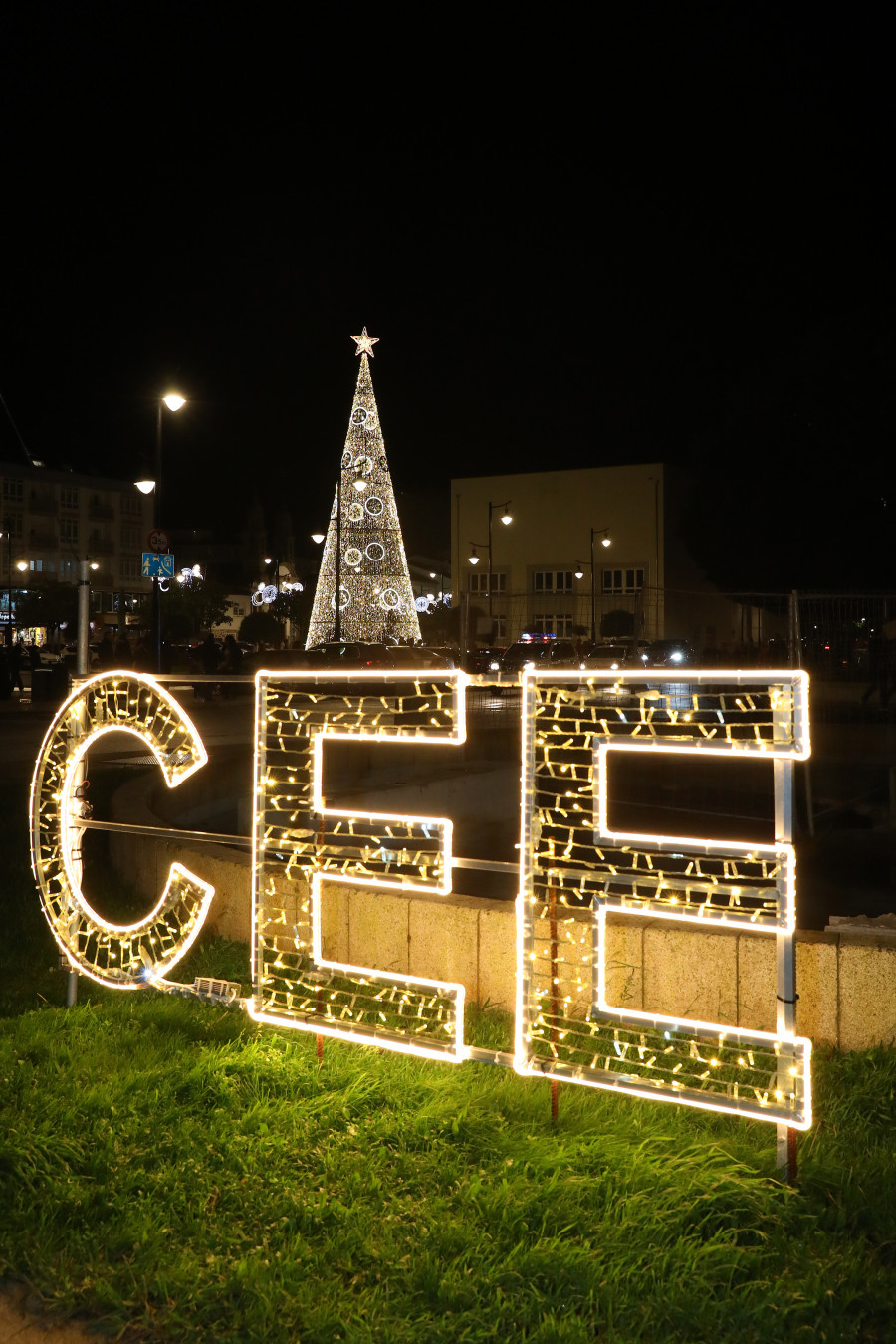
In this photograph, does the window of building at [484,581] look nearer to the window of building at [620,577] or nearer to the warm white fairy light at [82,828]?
the window of building at [620,577]

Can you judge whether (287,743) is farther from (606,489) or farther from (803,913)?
(606,489)

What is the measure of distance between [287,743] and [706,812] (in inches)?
211

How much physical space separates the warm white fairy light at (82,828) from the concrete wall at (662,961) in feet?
1.97

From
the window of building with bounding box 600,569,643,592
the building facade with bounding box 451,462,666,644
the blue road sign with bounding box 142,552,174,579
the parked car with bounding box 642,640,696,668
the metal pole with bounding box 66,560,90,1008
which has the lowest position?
the metal pole with bounding box 66,560,90,1008

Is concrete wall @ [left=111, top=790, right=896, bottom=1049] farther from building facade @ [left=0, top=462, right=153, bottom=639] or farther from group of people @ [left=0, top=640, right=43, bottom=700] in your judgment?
building facade @ [left=0, top=462, right=153, bottom=639]

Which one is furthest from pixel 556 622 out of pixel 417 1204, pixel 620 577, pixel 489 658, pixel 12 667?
pixel 620 577

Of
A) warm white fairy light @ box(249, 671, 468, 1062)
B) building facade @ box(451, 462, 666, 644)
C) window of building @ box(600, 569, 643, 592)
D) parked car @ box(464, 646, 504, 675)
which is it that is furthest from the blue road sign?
window of building @ box(600, 569, 643, 592)

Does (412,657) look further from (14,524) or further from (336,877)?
(14,524)

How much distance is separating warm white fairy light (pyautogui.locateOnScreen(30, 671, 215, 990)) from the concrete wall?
601mm

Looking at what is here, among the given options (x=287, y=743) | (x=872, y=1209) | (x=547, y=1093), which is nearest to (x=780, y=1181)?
(x=872, y=1209)

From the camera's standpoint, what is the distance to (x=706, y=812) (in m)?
14.4

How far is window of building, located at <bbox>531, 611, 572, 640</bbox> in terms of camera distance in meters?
25.4

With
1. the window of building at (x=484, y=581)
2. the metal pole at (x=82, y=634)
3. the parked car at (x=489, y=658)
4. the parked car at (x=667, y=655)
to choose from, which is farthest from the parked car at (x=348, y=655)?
the window of building at (x=484, y=581)

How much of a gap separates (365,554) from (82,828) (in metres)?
33.6
